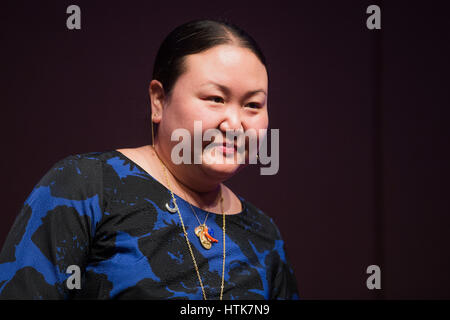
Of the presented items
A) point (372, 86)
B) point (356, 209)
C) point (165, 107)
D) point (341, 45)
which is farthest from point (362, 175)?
point (165, 107)

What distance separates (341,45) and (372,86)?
0.74 ft

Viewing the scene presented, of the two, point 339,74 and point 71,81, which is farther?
point 339,74

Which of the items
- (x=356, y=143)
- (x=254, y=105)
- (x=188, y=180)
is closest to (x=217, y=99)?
(x=254, y=105)

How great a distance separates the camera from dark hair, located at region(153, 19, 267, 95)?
3.61ft

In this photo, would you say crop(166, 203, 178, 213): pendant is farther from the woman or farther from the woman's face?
the woman's face

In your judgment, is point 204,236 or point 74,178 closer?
point 74,178

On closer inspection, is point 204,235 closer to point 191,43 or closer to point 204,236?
point 204,236

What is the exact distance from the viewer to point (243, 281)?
3.68ft

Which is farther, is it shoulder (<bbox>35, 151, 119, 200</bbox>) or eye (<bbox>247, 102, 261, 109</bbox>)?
eye (<bbox>247, 102, 261, 109</bbox>)

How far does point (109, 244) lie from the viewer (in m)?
0.95

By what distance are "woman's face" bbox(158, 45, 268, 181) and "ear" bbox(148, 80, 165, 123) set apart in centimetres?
3

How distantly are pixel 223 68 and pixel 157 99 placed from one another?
21 centimetres

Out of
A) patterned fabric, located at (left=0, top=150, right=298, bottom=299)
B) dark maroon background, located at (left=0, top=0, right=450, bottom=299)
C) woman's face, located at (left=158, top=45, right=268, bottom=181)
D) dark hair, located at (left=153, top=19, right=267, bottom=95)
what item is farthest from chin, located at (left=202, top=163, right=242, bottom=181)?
dark maroon background, located at (left=0, top=0, right=450, bottom=299)
